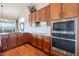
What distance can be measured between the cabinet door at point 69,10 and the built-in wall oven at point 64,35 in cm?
9

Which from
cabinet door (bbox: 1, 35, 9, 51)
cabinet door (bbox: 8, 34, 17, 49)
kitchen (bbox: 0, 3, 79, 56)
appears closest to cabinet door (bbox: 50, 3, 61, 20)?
kitchen (bbox: 0, 3, 79, 56)

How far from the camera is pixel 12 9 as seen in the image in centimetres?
170

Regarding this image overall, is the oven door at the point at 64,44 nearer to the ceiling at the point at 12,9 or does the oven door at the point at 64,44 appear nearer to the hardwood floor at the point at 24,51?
the hardwood floor at the point at 24,51

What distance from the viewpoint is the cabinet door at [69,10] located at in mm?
1617

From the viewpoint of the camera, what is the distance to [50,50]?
1.96 meters

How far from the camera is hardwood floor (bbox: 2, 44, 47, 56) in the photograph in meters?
1.74

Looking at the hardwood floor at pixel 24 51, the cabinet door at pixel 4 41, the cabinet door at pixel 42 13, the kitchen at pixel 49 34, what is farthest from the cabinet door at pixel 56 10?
the cabinet door at pixel 4 41

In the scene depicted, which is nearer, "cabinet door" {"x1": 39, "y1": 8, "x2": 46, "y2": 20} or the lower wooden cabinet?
the lower wooden cabinet

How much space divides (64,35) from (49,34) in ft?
1.34

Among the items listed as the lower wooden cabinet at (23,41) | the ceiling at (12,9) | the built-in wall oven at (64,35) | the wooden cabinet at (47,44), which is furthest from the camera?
the wooden cabinet at (47,44)

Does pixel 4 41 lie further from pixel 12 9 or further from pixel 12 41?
pixel 12 9

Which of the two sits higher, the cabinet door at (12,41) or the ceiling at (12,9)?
the ceiling at (12,9)

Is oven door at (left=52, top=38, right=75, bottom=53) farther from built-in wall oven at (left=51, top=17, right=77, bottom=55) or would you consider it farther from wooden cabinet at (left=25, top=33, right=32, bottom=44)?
wooden cabinet at (left=25, top=33, right=32, bottom=44)

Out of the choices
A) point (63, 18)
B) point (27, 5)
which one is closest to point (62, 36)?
point (63, 18)
